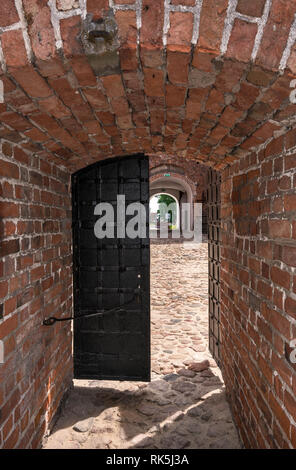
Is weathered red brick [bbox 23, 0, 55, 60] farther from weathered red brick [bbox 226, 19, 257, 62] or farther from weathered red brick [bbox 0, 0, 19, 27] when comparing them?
weathered red brick [bbox 226, 19, 257, 62]

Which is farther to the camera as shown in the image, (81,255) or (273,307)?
(81,255)

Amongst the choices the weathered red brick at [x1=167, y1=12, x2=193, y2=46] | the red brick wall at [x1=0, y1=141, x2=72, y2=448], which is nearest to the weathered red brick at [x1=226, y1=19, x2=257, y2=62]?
the weathered red brick at [x1=167, y1=12, x2=193, y2=46]

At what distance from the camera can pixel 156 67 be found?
1.19 m

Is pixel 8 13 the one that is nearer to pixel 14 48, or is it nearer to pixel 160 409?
pixel 14 48

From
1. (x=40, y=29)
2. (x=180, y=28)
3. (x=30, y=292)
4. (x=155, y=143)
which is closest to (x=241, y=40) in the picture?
(x=180, y=28)

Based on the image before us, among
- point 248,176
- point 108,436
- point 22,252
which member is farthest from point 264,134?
point 108,436

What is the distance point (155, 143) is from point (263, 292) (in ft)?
4.58

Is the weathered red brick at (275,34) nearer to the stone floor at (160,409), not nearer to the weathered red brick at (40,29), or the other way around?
the weathered red brick at (40,29)

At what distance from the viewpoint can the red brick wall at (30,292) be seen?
1631 mm

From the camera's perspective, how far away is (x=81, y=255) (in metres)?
3.04

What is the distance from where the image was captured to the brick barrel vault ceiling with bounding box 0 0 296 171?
1.02 m
